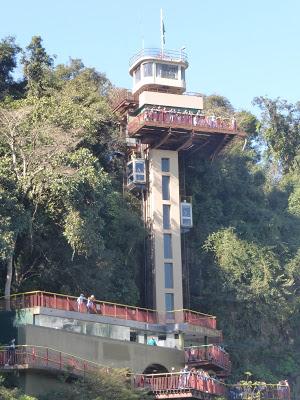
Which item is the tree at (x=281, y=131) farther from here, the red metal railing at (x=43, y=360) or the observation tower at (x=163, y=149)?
the red metal railing at (x=43, y=360)

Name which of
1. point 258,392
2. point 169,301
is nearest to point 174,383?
point 258,392

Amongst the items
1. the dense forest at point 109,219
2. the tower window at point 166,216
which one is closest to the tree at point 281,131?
the dense forest at point 109,219

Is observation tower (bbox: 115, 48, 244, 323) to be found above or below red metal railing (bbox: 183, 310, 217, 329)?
above

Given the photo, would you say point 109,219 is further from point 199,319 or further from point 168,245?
point 199,319

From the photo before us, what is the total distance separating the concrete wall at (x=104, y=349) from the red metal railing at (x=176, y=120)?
13.8m

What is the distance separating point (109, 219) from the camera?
47.7 m

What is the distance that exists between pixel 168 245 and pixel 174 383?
41.7ft

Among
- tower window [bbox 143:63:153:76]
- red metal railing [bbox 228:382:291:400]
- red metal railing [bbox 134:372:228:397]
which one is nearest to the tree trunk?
red metal railing [bbox 134:372:228:397]

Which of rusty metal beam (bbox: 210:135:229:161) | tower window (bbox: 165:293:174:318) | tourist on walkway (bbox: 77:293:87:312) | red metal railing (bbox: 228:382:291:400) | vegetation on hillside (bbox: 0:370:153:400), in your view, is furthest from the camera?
rusty metal beam (bbox: 210:135:229:161)

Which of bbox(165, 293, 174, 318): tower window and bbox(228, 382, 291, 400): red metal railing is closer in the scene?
bbox(228, 382, 291, 400): red metal railing

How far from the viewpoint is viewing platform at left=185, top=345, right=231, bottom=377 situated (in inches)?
1647

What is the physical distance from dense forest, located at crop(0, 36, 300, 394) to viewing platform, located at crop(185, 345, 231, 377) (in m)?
5.24

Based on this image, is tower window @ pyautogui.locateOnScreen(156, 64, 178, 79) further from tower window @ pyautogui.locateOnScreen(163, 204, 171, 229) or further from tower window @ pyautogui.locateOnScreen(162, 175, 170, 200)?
tower window @ pyautogui.locateOnScreen(163, 204, 171, 229)

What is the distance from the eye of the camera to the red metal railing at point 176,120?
163ft
